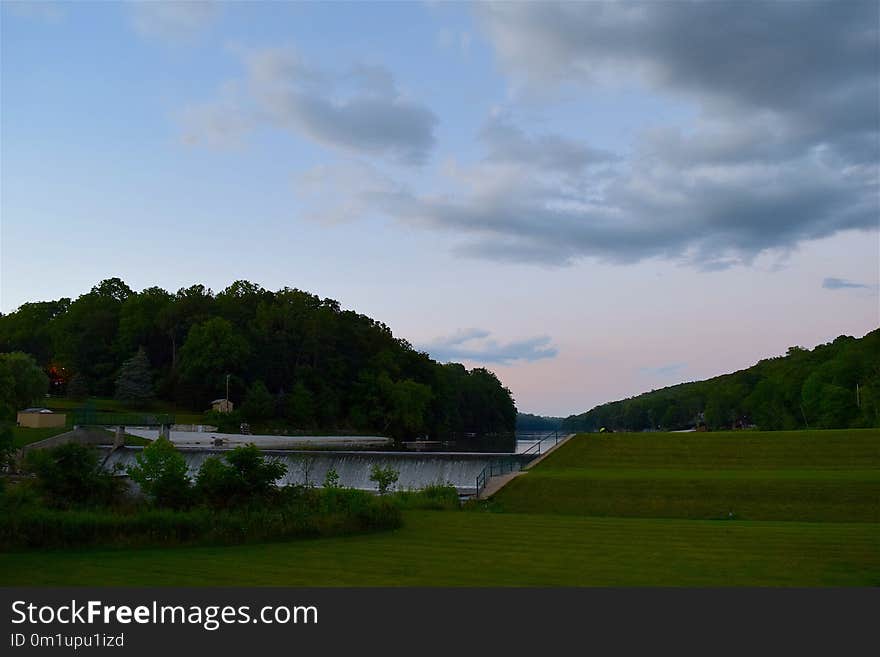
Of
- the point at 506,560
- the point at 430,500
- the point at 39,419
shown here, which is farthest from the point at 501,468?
the point at 39,419

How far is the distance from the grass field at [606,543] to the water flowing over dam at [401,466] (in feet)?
20.3

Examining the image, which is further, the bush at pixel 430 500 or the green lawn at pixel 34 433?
the green lawn at pixel 34 433

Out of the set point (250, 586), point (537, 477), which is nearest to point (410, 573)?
point (250, 586)

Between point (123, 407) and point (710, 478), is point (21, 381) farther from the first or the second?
point (710, 478)

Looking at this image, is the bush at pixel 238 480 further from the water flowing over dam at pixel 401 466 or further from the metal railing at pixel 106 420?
the metal railing at pixel 106 420

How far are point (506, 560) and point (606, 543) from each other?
3.18 metres

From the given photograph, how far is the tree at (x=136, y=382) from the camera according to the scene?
307ft

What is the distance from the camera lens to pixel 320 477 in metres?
39.5

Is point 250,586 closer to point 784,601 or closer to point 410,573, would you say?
point 410,573

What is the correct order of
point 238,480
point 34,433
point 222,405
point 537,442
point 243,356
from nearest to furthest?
point 238,480, point 537,442, point 34,433, point 222,405, point 243,356

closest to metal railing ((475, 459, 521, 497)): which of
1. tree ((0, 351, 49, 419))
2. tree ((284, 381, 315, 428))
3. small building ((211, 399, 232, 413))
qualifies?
tree ((0, 351, 49, 419))

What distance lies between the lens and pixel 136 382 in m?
95.1

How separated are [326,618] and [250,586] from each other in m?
2.52

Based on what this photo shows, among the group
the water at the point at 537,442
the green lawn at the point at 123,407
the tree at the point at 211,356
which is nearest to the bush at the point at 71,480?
the water at the point at 537,442
